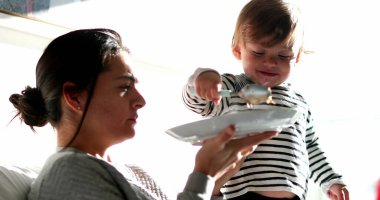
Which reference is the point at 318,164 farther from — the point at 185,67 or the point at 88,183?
the point at 185,67

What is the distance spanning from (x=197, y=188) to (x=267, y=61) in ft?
1.52

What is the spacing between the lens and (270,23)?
4.10 feet

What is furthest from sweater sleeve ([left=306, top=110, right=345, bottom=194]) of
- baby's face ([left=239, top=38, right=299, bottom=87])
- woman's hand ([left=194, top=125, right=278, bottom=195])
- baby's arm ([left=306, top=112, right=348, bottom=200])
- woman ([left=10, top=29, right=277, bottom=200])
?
woman's hand ([left=194, top=125, right=278, bottom=195])

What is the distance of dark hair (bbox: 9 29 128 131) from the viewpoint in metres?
1.07

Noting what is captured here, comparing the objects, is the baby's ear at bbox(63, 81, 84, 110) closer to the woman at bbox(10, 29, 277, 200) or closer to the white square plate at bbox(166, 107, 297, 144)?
the woman at bbox(10, 29, 277, 200)

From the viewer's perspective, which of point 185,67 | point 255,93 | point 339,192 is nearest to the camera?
point 255,93

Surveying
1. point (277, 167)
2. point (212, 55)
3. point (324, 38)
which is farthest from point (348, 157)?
point (277, 167)

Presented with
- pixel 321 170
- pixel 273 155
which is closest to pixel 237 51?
pixel 273 155

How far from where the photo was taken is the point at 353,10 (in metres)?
2.24

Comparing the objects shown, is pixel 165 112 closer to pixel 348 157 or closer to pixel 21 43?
pixel 21 43

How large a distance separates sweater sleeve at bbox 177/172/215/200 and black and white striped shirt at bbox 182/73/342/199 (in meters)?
0.32

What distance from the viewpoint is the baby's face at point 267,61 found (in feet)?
4.09

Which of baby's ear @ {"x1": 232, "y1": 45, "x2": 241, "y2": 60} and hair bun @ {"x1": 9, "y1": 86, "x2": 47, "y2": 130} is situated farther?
baby's ear @ {"x1": 232, "y1": 45, "x2": 241, "y2": 60}

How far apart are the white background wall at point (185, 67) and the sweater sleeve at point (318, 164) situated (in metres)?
Answer: 0.46
